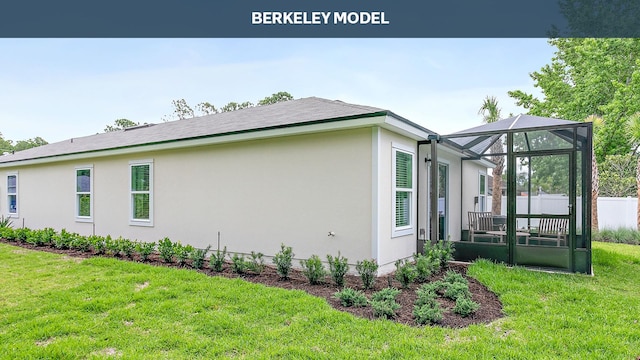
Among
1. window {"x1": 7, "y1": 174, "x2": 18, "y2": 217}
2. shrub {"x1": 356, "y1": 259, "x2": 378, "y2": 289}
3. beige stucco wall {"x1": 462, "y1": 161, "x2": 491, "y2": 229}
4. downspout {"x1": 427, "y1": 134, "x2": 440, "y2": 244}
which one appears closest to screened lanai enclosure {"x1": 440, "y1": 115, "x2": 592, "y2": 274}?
downspout {"x1": 427, "y1": 134, "x2": 440, "y2": 244}

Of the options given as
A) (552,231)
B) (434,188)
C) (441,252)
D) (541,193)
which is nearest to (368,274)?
(441,252)

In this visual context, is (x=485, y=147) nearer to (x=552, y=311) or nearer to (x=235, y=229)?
(x=552, y=311)

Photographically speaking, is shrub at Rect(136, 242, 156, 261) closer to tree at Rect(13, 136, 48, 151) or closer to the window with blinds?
the window with blinds

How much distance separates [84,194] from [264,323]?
9079 mm

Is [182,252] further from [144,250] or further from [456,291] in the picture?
[456,291]

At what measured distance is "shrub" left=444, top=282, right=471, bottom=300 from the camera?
15.4 feet

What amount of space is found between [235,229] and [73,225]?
6.48 metres

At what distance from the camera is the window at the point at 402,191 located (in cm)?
650

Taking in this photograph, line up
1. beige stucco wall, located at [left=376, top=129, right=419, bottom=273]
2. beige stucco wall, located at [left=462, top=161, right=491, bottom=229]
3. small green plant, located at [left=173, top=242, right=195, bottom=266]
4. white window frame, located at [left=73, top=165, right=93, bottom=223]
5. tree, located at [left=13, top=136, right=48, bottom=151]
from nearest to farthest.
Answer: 1. beige stucco wall, located at [left=376, top=129, right=419, bottom=273]
2. small green plant, located at [left=173, top=242, right=195, bottom=266]
3. beige stucco wall, located at [left=462, top=161, right=491, bottom=229]
4. white window frame, located at [left=73, top=165, right=93, bottom=223]
5. tree, located at [left=13, top=136, right=48, bottom=151]

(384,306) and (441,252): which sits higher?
(441,252)

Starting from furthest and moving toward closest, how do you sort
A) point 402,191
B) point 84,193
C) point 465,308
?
point 84,193 < point 402,191 < point 465,308

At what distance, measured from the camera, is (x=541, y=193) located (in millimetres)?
6949

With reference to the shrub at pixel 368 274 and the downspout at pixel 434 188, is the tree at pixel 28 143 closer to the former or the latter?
the downspout at pixel 434 188

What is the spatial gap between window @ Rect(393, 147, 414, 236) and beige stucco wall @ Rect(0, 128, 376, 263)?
881 mm
